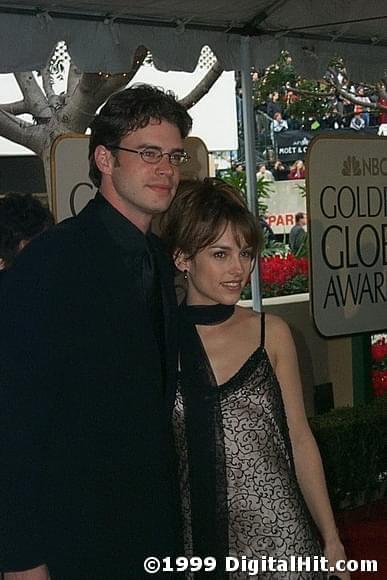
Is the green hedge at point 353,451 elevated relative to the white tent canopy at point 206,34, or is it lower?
lower

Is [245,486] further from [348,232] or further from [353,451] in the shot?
[353,451]

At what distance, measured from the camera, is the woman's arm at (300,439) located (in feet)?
7.54

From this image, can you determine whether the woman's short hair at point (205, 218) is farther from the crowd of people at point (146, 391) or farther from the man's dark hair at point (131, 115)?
the man's dark hair at point (131, 115)

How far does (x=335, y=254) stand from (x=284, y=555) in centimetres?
320

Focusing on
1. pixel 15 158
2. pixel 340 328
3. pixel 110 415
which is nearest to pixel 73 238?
pixel 110 415

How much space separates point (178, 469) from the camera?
225cm

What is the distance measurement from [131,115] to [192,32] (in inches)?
96.8

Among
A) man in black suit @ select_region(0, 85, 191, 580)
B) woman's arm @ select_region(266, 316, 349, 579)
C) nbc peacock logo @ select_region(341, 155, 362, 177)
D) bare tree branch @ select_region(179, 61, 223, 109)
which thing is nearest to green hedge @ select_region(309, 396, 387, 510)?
nbc peacock logo @ select_region(341, 155, 362, 177)

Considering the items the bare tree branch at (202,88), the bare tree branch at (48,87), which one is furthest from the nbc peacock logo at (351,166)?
the bare tree branch at (48,87)

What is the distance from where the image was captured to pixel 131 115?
2068mm

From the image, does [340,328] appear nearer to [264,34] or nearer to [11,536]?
[264,34]

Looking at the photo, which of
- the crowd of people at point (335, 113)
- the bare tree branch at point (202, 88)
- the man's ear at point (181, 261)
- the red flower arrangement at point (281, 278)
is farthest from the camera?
the crowd of people at point (335, 113)

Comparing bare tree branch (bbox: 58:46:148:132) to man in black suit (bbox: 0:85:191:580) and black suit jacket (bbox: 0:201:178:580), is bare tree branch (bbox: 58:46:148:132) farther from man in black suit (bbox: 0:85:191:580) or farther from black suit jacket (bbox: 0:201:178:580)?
black suit jacket (bbox: 0:201:178:580)

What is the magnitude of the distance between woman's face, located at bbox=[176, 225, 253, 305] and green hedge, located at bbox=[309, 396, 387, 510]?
10.6 feet
